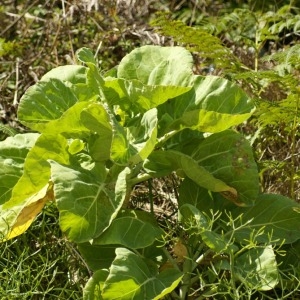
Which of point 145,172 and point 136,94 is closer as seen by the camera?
point 136,94

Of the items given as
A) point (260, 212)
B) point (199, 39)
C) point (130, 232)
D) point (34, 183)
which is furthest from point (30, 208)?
point (199, 39)

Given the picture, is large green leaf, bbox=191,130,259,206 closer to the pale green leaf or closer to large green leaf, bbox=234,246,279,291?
large green leaf, bbox=234,246,279,291

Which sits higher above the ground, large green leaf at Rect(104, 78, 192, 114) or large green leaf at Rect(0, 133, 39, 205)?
large green leaf at Rect(104, 78, 192, 114)

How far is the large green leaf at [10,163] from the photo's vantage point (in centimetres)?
311

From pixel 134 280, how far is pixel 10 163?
29.8 inches

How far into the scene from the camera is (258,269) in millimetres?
2766

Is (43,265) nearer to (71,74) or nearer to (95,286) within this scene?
(95,286)

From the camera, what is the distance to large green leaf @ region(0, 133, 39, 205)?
311cm

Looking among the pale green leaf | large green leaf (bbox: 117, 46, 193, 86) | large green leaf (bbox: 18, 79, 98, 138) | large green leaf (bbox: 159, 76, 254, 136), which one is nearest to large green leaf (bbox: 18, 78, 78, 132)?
large green leaf (bbox: 18, 79, 98, 138)

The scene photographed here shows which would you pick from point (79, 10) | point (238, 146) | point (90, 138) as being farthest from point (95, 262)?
point (79, 10)

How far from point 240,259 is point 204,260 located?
14 cm

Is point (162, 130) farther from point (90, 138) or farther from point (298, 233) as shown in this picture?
point (298, 233)

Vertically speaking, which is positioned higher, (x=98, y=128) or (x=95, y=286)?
(x=98, y=128)

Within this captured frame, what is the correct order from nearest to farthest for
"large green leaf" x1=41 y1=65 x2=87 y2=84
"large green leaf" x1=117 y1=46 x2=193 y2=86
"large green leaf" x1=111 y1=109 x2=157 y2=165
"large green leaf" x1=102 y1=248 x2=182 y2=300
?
1. "large green leaf" x1=102 y1=248 x2=182 y2=300
2. "large green leaf" x1=111 y1=109 x2=157 y2=165
3. "large green leaf" x1=117 y1=46 x2=193 y2=86
4. "large green leaf" x1=41 y1=65 x2=87 y2=84
